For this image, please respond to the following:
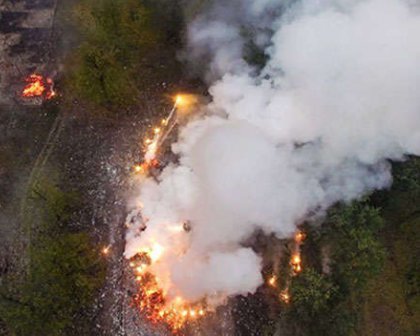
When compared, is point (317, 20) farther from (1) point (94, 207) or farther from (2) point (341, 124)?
(1) point (94, 207)

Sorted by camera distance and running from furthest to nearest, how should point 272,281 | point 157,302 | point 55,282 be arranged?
1. point 272,281
2. point 157,302
3. point 55,282

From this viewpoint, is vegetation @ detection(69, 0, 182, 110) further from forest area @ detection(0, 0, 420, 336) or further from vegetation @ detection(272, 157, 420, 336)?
vegetation @ detection(272, 157, 420, 336)

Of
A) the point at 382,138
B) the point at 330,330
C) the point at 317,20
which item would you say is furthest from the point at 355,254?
the point at 317,20

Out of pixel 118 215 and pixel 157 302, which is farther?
pixel 118 215

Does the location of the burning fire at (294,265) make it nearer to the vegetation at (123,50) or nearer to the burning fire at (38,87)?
the vegetation at (123,50)

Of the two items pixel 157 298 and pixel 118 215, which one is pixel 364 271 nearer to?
pixel 157 298

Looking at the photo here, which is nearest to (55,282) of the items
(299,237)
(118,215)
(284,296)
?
(118,215)

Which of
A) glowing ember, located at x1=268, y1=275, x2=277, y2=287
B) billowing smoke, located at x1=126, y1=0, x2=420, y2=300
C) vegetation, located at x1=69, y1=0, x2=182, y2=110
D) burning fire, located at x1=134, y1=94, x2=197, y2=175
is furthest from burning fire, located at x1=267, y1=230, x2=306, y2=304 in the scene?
vegetation, located at x1=69, y1=0, x2=182, y2=110

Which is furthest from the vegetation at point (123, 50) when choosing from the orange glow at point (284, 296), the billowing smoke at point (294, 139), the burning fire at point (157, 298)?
the orange glow at point (284, 296)

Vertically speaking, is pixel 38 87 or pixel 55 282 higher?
pixel 38 87
